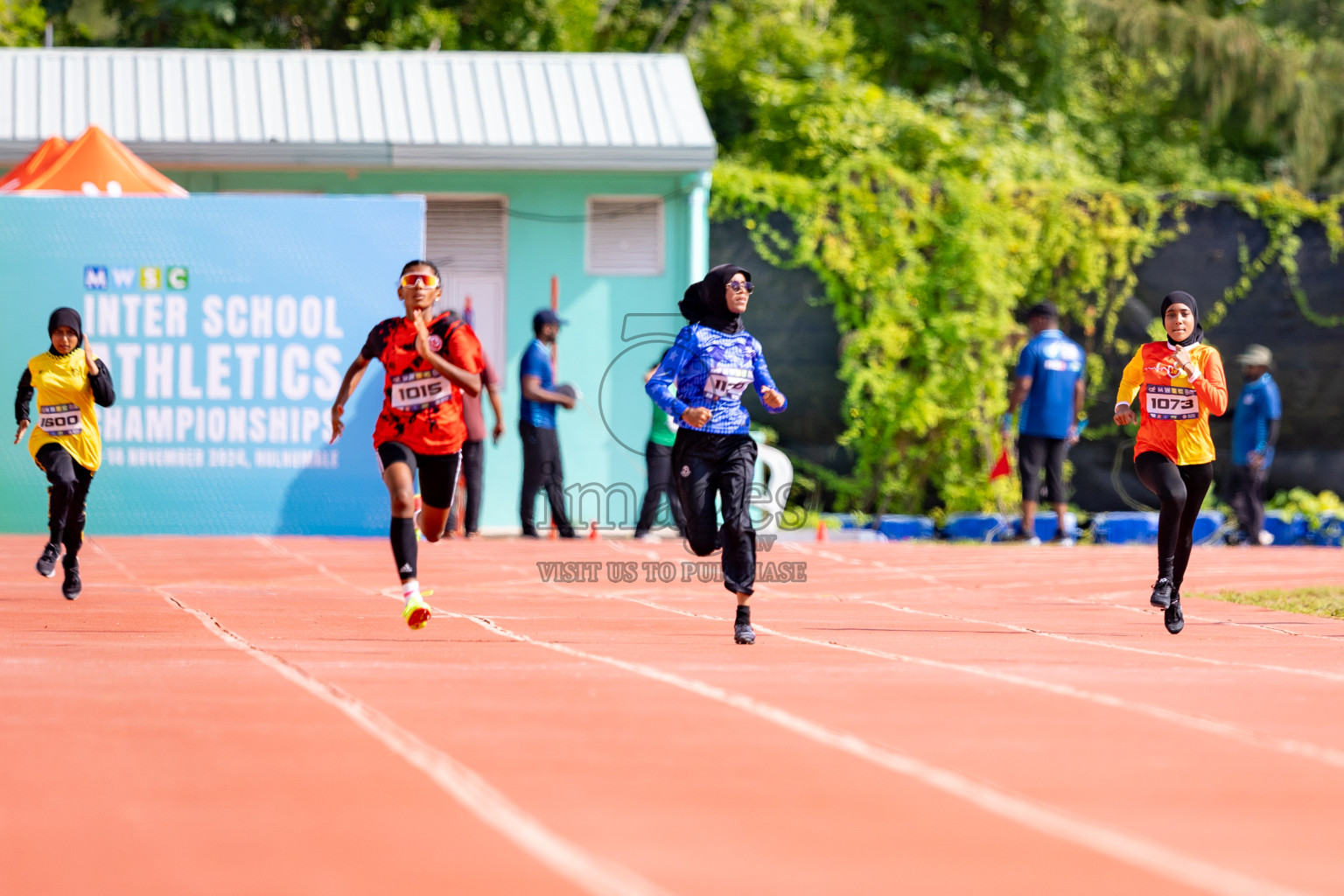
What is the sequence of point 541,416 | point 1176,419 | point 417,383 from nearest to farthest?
point 417,383, point 1176,419, point 541,416

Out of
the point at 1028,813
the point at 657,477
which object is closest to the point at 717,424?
the point at 1028,813

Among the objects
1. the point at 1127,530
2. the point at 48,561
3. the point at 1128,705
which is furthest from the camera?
the point at 1127,530

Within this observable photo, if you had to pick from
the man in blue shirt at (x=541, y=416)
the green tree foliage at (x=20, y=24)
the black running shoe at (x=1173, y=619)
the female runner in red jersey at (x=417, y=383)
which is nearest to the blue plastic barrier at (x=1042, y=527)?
the man in blue shirt at (x=541, y=416)

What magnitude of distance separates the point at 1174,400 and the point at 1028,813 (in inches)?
206

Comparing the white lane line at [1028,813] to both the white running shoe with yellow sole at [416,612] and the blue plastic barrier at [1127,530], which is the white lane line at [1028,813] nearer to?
the white running shoe with yellow sole at [416,612]

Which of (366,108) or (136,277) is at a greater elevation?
(366,108)

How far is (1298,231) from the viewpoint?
1816 centimetres

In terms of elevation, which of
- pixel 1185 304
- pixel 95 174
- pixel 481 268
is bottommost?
pixel 1185 304

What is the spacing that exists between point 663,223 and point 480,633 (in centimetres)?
876

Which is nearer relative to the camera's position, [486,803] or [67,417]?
[486,803]

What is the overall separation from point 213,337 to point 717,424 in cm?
767

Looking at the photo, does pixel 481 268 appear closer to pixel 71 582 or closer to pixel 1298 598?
pixel 71 582

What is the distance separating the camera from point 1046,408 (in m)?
15.8

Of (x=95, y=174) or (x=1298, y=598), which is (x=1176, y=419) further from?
(x=95, y=174)
